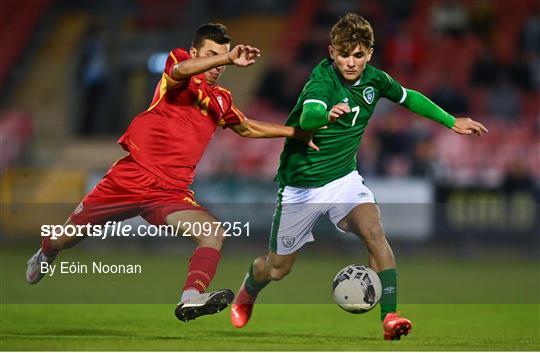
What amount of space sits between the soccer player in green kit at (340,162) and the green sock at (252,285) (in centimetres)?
1

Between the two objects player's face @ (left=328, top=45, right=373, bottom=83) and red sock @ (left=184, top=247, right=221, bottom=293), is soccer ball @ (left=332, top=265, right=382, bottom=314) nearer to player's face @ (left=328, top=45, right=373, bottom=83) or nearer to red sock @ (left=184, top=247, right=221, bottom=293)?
red sock @ (left=184, top=247, right=221, bottom=293)

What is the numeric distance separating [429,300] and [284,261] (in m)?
3.81

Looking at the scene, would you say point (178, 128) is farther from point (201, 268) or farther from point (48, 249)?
point (48, 249)

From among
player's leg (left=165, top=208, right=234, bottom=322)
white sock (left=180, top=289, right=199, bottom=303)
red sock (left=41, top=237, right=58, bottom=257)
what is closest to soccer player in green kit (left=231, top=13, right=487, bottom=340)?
player's leg (left=165, top=208, right=234, bottom=322)

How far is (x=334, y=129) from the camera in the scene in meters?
9.24

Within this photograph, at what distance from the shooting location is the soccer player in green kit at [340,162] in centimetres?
894

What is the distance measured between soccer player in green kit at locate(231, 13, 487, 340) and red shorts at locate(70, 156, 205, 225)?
0.70 m

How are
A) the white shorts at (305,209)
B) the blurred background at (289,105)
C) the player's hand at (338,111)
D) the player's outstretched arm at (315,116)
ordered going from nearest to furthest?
the player's hand at (338,111)
the player's outstretched arm at (315,116)
the white shorts at (305,209)
the blurred background at (289,105)

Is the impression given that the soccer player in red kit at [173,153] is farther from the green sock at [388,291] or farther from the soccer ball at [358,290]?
the green sock at [388,291]

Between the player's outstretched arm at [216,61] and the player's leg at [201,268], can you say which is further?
the player's leg at [201,268]

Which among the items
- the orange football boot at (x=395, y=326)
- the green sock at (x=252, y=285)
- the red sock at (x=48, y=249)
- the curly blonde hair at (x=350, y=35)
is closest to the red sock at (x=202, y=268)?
the green sock at (x=252, y=285)

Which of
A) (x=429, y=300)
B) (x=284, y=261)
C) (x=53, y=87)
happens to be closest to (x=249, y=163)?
(x=53, y=87)

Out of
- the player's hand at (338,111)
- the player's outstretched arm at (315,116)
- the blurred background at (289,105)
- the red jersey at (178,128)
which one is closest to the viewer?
the player's hand at (338,111)

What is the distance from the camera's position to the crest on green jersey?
9.20m
